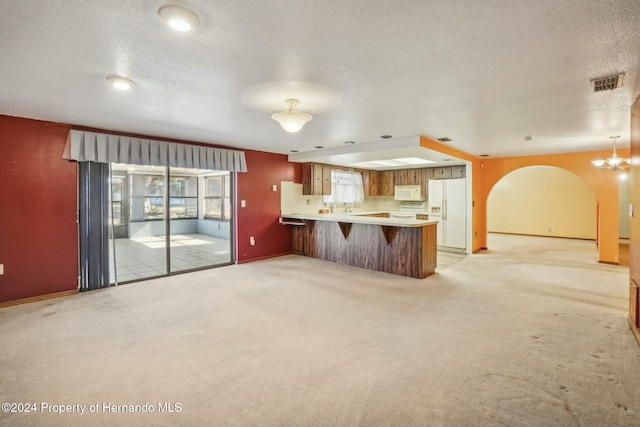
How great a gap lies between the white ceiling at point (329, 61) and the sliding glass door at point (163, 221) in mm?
→ 3283

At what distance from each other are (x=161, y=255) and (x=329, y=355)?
5436 millimetres

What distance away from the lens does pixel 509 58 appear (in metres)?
2.20

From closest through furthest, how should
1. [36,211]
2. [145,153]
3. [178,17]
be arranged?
[178,17], [36,211], [145,153]

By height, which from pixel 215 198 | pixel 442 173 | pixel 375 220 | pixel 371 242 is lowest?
pixel 371 242

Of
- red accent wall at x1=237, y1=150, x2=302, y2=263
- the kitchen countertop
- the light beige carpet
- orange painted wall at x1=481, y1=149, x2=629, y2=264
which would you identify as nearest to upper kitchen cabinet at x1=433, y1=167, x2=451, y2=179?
orange painted wall at x1=481, y1=149, x2=629, y2=264

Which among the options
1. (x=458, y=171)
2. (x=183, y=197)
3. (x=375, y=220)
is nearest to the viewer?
(x=375, y=220)

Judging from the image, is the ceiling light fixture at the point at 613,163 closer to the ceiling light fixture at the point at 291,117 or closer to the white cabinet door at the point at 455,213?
the white cabinet door at the point at 455,213

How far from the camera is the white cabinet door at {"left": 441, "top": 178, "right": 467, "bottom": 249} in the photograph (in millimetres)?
7062

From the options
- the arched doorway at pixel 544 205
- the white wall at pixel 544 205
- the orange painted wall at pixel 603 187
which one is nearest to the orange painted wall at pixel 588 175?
the orange painted wall at pixel 603 187

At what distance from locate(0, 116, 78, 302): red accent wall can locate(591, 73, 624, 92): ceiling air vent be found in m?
5.88

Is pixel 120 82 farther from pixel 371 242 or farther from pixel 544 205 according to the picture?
pixel 544 205

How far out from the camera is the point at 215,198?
31.3ft

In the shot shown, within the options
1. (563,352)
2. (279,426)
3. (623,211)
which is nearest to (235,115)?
(279,426)

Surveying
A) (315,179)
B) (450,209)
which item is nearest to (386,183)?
(450,209)
